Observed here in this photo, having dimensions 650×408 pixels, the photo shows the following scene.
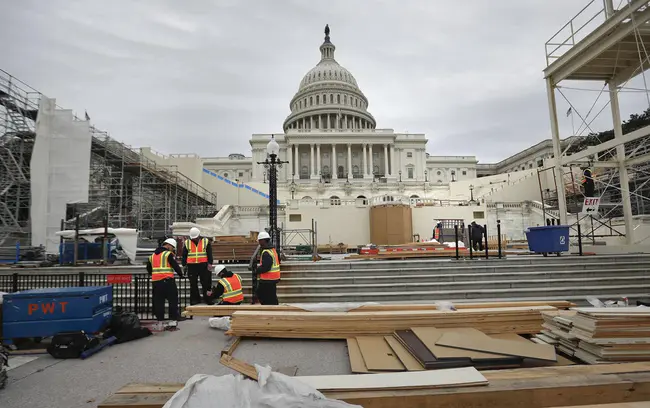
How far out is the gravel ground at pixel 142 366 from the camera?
380cm

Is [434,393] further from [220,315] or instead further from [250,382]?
[220,315]

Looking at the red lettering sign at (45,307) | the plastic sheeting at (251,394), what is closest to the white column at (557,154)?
the plastic sheeting at (251,394)

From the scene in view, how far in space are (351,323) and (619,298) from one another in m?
7.36

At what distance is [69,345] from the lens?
4.97 meters

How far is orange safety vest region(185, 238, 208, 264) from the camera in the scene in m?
8.24

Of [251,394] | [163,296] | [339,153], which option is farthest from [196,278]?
[339,153]

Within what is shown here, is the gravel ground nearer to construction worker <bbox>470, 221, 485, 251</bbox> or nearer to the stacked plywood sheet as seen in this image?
the stacked plywood sheet

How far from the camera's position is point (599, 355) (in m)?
3.68

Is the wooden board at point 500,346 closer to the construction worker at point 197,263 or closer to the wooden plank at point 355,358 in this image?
the wooden plank at point 355,358

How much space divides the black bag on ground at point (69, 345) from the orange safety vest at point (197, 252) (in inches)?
125

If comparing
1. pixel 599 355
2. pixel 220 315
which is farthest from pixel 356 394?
pixel 220 315

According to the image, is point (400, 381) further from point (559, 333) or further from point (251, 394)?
point (559, 333)

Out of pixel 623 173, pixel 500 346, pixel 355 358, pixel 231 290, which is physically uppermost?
pixel 623 173

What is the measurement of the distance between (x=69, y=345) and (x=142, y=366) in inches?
48.8
